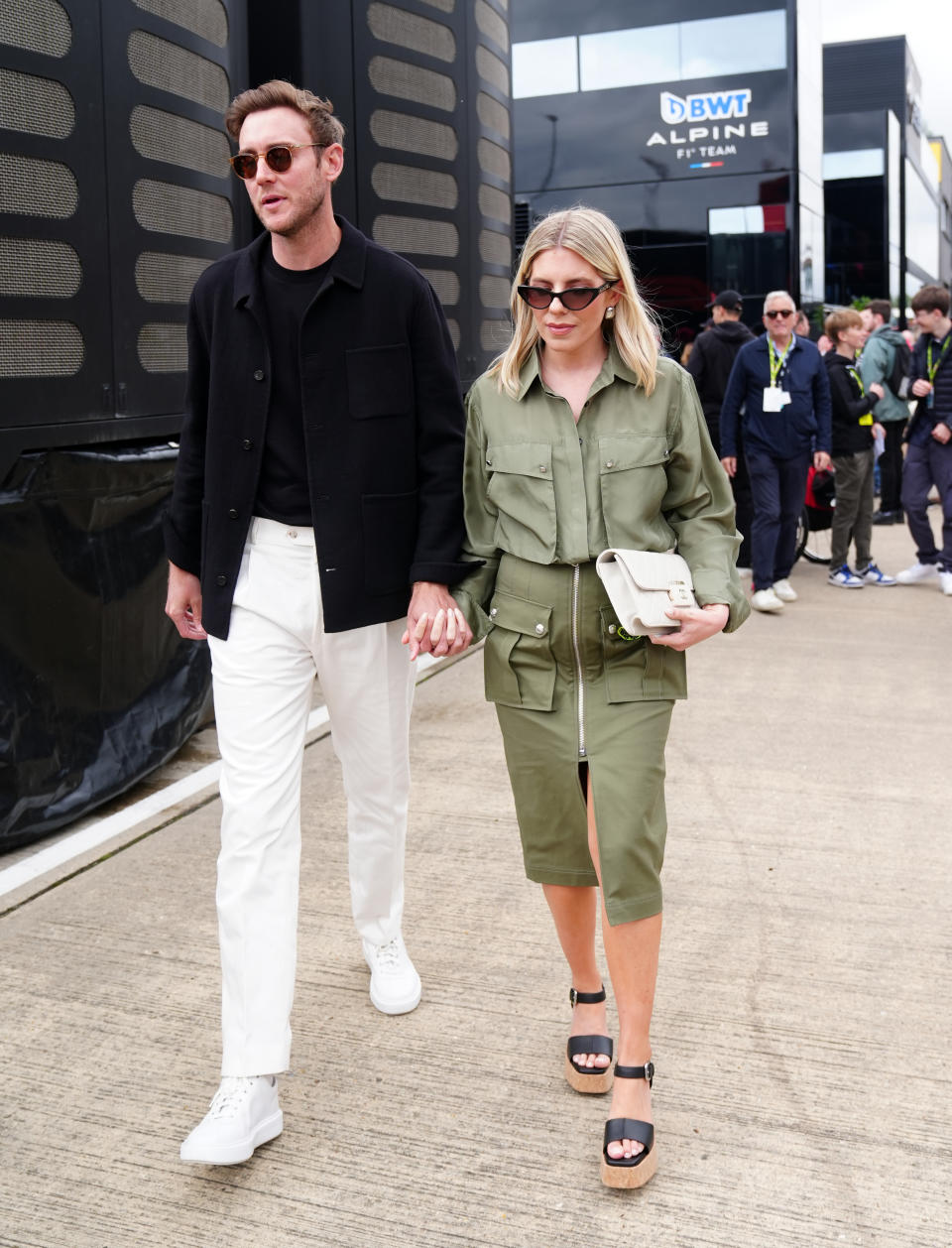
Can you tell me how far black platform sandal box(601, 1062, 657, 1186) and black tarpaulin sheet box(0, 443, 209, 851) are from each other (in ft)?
8.20

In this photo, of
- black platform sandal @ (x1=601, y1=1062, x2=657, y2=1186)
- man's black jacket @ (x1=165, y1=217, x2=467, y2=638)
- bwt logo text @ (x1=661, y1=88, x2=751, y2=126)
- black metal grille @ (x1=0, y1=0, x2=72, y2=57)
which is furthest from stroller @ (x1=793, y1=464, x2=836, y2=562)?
bwt logo text @ (x1=661, y1=88, x2=751, y2=126)

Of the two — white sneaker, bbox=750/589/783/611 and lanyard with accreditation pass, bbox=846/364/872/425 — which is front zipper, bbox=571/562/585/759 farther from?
lanyard with accreditation pass, bbox=846/364/872/425

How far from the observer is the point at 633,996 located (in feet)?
9.12

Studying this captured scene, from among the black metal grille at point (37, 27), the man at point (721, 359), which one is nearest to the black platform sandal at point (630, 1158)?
the black metal grille at point (37, 27)

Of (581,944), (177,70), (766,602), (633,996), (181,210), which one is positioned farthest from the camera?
(766,602)

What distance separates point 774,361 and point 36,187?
5579 millimetres

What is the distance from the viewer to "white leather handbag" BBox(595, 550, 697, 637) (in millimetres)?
2676

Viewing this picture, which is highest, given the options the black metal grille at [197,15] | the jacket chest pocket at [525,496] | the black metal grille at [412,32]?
the black metal grille at [412,32]

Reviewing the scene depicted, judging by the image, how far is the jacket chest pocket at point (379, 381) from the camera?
10.0 feet

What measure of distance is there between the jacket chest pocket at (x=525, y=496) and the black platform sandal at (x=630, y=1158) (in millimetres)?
1034

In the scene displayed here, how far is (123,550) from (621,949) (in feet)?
9.78

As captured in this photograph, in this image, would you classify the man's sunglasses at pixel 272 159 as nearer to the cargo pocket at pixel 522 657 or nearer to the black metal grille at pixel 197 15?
the cargo pocket at pixel 522 657

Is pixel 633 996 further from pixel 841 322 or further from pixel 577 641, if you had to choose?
pixel 841 322

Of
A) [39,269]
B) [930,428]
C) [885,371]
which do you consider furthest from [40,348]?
[885,371]
